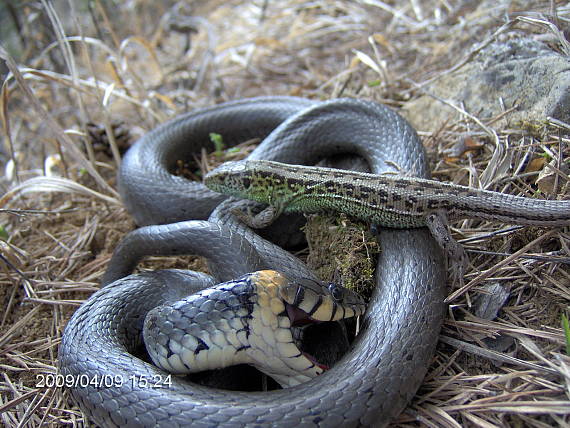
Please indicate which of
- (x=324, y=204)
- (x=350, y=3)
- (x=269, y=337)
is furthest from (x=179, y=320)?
(x=350, y=3)

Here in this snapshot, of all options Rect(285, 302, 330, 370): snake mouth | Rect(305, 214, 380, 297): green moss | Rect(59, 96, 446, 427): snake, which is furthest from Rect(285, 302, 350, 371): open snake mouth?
Rect(305, 214, 380, 297): green moss

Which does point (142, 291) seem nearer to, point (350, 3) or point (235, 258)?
point (235, 258)

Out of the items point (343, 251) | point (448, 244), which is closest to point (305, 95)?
point (343, 251)

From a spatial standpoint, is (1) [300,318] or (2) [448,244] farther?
(2) [448,244]

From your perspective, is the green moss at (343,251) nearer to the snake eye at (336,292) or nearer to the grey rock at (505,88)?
the snake eye at (336,292)

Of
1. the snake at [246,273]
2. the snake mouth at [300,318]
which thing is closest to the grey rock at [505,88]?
the snake at [246,273]

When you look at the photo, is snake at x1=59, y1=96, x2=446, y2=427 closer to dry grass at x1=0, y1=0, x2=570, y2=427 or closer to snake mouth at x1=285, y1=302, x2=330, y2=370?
snake mouth at x1=285, y1=302, x2=330, y2=370

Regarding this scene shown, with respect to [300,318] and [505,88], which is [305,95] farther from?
[300,318]
